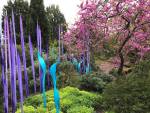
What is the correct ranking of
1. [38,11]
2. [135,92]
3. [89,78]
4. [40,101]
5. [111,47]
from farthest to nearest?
[38,11] < [111,47] < [89,78] < [40,101] < [135,92]

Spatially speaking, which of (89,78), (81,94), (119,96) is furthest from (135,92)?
(89,78)

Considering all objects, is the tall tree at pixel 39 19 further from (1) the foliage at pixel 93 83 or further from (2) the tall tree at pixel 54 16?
(1) the foliage at pixel 93 83

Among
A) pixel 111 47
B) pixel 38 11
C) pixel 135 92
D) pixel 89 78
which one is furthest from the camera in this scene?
pixel 38 11

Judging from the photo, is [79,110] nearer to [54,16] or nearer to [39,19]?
[39,19]

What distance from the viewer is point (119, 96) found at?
1070 centimetres

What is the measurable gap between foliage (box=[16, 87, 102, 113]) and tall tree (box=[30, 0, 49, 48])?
49.0ft

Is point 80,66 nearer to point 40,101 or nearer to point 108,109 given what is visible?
point 40,101

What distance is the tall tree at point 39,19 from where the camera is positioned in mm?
29034

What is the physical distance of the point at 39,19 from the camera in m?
30.2

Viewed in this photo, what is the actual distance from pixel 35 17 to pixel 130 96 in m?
21.5

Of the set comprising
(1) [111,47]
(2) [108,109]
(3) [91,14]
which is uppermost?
(3) [91,14]

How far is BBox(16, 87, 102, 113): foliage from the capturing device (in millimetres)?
11531

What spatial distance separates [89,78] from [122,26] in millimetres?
2865

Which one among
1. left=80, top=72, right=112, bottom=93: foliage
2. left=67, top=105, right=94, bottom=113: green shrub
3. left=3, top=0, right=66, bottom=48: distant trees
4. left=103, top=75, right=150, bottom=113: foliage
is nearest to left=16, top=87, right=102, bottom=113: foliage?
left=67, top=105, right=94, bottom=113: green shrub
